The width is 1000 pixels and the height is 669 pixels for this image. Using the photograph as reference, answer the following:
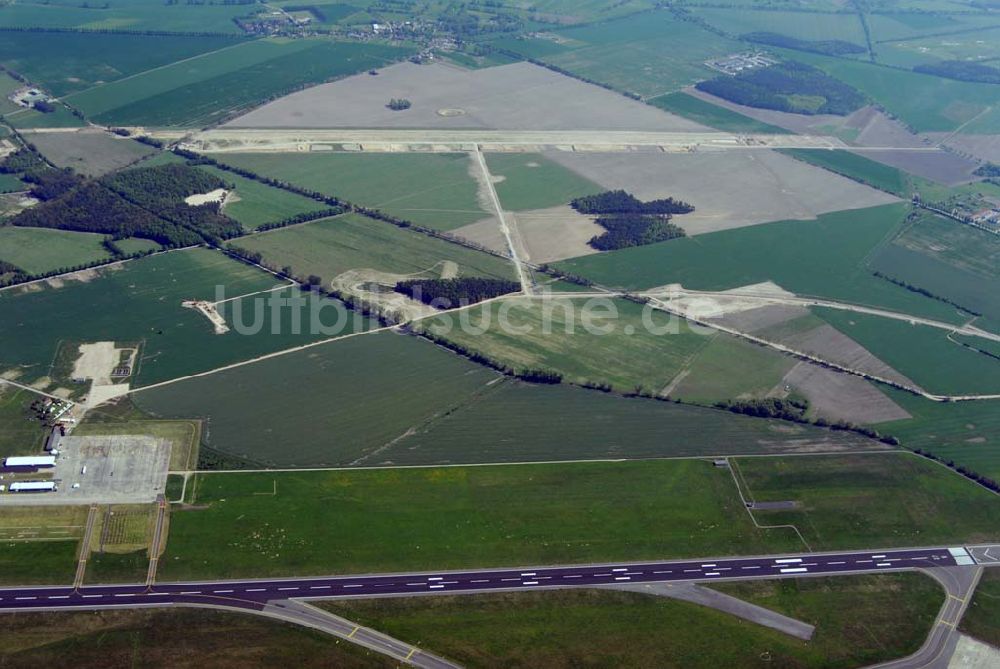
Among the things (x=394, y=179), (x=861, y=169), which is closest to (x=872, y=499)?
(x=394, y=179)

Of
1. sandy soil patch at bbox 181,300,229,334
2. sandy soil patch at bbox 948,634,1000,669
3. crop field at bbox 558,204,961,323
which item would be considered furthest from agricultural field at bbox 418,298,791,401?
sandy soil patch at bbox 948,634,1000,669

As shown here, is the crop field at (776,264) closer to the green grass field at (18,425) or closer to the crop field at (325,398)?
the crop field at (325,398)

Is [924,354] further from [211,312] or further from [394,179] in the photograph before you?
[211,312]

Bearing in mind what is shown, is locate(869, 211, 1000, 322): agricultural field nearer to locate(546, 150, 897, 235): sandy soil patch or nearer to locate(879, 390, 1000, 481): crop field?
locate(546, 150, 897, 235): sandy soil patch

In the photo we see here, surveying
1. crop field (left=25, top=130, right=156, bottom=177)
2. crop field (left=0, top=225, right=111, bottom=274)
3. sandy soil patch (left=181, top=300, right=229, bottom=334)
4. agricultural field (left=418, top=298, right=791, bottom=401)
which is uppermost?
crop field (left=25, top=130, right=156, bottom=177)

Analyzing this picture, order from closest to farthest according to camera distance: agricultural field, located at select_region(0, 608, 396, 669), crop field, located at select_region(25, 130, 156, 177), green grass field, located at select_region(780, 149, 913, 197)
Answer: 1. agricultural field, located at select_region(0, 608, 396, 669)
2. crop field, located at select_region(25, 130, 156, 177)
3. green grass field, located at select_region(780, 149, 913, 197)

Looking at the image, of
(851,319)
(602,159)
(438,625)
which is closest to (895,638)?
(438,625)
